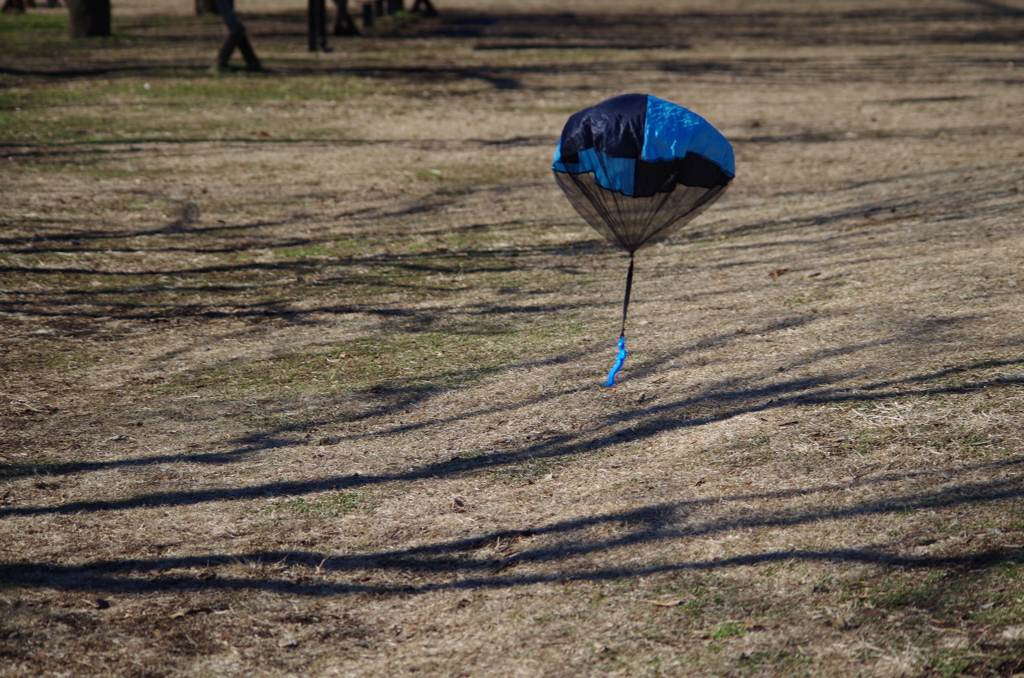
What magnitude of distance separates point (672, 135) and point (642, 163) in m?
0.26

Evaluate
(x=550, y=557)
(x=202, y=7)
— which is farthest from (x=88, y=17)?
(x=550, y=557)

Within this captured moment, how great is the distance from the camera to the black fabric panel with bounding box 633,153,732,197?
5750 millimetres

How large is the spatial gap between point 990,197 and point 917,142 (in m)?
4.11

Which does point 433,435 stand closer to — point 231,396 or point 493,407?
point 493,407

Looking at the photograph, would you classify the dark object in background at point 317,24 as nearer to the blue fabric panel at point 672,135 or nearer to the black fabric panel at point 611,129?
the black fabric panel at point 611,129

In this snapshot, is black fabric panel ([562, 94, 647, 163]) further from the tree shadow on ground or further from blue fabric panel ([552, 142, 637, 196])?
the tree shadow on ground

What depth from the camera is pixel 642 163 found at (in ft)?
18.8

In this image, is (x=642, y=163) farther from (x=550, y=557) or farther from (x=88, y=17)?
(x=88, y=17)

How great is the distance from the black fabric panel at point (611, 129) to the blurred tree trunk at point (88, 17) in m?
Result: 21.6

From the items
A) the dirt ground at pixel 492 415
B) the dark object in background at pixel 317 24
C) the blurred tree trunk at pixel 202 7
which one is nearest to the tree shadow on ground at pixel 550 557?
the dirt ground at pixel 492 415

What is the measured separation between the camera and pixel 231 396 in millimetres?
6695

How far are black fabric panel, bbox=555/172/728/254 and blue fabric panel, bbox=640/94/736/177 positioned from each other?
0.84 ft

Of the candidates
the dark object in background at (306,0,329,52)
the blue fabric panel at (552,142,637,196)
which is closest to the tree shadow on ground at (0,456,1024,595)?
the blue fabric panel at (552,142,637,196)

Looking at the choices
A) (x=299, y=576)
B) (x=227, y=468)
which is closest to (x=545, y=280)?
(x=227, y=468)
